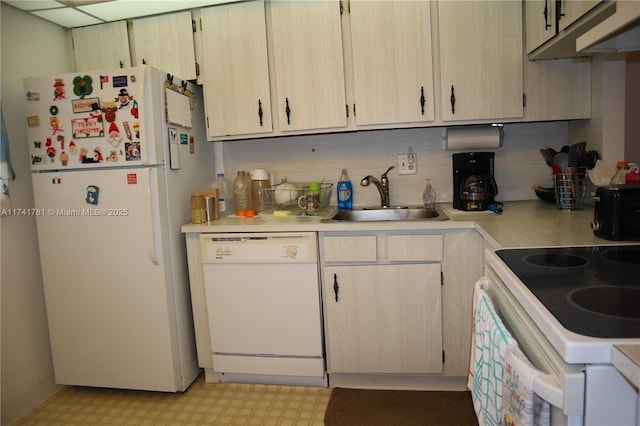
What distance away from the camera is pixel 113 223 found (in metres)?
2.20

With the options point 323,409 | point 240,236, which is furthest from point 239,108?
point 323,409

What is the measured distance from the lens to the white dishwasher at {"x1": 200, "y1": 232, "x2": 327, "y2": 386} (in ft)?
7.22

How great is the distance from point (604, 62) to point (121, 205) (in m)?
2.46

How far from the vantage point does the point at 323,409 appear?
2.11 meters

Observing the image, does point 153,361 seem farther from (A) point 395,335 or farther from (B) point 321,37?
(B) point 321,37

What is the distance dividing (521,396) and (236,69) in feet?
7.18

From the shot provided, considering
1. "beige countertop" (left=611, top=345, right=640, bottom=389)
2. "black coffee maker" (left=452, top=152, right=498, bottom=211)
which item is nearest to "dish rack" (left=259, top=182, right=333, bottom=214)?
"black coffee maker" (left=452, top=152, right=498, bottom=211)

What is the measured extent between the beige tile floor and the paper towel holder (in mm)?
1554

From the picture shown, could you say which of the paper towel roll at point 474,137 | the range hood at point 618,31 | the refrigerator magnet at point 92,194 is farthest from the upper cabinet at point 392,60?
the refrigerator magnet at point 92,194

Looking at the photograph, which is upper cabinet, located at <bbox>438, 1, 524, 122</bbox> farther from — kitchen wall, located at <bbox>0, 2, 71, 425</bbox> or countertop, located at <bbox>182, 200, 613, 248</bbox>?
kitchen wall, located at <bbox>0, 2, 71, 425</bbox>

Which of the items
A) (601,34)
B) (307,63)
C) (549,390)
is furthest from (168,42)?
(549,390)

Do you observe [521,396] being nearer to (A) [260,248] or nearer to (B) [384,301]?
(B) [384,301]

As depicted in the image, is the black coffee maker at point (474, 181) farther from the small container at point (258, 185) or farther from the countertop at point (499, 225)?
the small container at point (258, 185)

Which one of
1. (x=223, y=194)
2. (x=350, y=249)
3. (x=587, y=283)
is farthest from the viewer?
(x=223, y=194)
